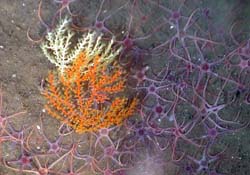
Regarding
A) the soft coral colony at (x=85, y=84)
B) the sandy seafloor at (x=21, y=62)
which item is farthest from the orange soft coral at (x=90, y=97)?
the sandy seafloor at (x=21, y=62)

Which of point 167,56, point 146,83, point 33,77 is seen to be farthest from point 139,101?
point 33,77

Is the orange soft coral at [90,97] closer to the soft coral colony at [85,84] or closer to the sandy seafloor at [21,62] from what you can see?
the soft coral colony at [85,84]

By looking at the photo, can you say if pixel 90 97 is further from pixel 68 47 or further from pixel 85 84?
pixel 68 47

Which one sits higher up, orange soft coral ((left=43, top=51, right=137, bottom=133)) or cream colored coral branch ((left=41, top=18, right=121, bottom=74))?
cream colored coral branch ((left=41, top=18, right=121, bottom=74))

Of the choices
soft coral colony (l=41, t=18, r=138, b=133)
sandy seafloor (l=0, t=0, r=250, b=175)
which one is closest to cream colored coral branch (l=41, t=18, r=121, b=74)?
soft coral colony (l=41, t=18, r=138, b=133)

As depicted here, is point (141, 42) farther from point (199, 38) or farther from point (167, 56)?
point (199, 38)

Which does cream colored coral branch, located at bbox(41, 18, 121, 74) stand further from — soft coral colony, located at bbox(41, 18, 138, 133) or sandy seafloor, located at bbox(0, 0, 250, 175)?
sandy seafloor, located at bbox(0, 0, 250, 175)
